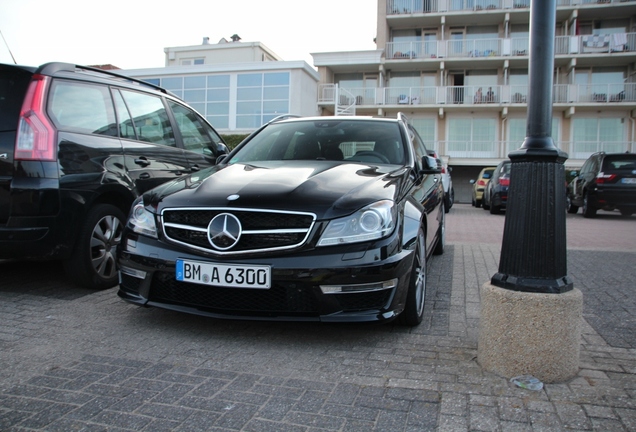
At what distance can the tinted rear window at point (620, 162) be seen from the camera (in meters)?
14.1

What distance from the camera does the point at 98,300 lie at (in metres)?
4.42

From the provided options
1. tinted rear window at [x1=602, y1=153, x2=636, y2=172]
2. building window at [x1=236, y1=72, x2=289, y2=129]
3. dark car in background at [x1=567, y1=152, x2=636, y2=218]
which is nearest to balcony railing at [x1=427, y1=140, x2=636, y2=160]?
building window at [x1=236, y1=72, x2=289, y2=129]

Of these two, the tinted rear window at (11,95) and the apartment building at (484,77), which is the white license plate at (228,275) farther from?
the apartment building at (484,77)

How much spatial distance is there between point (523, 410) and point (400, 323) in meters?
1.34

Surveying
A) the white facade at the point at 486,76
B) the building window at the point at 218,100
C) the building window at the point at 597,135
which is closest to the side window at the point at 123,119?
the white facade at the point at 486,76

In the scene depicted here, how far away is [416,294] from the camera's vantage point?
12.4ft

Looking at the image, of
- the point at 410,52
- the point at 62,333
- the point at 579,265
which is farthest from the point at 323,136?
the point at 410,52

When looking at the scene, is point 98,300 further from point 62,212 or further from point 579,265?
point 579,265

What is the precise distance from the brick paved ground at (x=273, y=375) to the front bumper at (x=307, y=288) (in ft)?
0.76

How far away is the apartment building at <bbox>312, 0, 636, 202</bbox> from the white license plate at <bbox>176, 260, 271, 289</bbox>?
3026 cm

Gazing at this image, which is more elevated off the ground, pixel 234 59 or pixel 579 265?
pixel 234 59

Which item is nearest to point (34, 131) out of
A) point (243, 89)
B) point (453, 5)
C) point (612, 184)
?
point (612, 184)

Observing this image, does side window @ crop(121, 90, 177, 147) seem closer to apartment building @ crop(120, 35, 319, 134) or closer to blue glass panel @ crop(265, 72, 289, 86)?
apartment building @ crop(120, 35, 319, 134)

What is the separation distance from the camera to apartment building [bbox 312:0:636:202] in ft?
110
